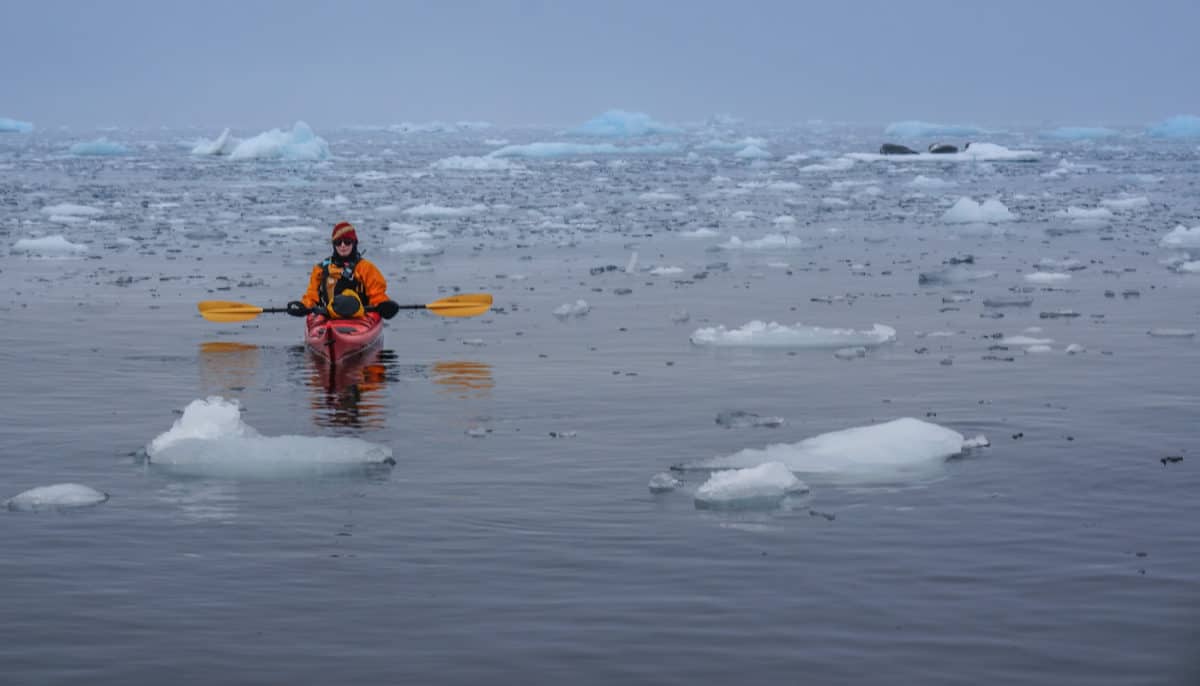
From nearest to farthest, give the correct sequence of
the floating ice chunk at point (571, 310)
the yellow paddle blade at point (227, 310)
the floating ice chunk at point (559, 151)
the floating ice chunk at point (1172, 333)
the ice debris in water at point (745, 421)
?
the ice debris in water at point (745, 421)
the floating ice chunk at point (1172, 333)
the yellow paddle blade at point (227, 310)
the floating ice chunk at point (571, 310)
the floating ice chunk at point (559, 151)

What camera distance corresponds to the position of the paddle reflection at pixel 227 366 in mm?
13531

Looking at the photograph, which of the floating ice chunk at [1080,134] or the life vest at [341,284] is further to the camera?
the floating ice chunk at [1080,134]

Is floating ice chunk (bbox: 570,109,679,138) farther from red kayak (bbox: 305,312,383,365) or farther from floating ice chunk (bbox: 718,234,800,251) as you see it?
red kayak (bbox: 305,312,383,365)

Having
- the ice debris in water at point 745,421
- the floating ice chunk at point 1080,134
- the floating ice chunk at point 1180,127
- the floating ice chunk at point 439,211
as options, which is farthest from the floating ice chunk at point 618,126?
the ice debris in water at point 745,421

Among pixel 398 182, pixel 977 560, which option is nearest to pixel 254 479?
pixel 977 560

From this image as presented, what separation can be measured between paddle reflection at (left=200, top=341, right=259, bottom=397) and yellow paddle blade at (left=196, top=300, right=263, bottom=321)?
0.41m

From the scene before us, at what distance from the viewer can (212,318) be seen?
644 inches

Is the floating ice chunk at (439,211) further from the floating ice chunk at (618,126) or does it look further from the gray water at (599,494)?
the floating ice chunk at (618,126)

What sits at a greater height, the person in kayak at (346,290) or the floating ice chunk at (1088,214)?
the floating ice chunk at (1088,214)

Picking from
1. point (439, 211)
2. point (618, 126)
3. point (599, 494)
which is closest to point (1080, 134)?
point (618, 126)

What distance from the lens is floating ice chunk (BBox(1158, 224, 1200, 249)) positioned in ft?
84.8

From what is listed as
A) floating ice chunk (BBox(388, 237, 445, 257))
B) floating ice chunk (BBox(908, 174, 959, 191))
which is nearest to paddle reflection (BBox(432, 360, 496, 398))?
floating ice chunk (BBox(388, 237, 445, 257))

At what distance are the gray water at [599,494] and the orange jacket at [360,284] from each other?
0.50 metres

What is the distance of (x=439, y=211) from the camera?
35.3 m
